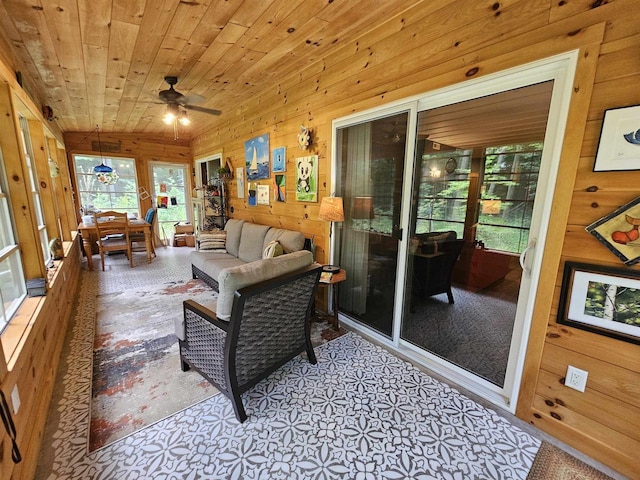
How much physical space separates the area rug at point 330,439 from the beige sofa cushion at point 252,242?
1.86 m

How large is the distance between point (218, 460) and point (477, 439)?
4.64 ft

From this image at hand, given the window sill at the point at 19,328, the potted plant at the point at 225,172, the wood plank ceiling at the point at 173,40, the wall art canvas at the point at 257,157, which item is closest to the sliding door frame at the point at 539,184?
the wood plank ceiling at the point at 173,40

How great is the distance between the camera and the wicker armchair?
1526 mm

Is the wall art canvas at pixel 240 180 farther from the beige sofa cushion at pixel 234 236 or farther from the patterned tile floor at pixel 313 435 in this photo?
the patterned tile floor at pixel 313 435

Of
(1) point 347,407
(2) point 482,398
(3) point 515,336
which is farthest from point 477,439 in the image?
(1) point 347,407

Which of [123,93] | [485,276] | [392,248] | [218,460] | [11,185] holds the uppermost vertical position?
[123,93]

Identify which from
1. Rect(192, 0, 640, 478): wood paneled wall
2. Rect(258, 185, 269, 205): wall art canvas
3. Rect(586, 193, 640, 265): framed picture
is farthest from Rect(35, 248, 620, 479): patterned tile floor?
Rect(258, 185, 269, 205): wall art canvas

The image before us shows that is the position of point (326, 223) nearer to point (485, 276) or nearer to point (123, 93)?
point (485, 276)

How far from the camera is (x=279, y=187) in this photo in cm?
350

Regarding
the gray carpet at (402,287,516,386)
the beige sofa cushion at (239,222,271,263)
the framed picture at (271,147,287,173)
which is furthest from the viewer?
the beige sofa cushion at (239,222,271,263)

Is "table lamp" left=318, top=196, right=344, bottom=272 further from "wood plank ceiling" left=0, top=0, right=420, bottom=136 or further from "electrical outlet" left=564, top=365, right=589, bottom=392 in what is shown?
"electrical outlet" left=564, top=365, right=589, bottom=392

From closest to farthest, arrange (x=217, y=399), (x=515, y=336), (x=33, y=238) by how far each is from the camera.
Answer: (x=515, y=336) < (x=217, y=399) < (x=33, y=238)

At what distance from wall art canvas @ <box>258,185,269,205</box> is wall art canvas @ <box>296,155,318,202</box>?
0.78 m

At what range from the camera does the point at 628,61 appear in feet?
3.86
